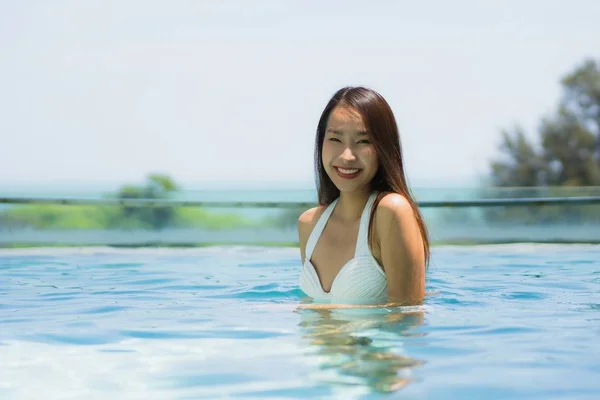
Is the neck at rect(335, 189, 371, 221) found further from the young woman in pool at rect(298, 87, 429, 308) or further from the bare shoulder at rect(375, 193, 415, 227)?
the bare shoulder at rect(375, 193, 415, 227)

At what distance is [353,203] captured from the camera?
14.5ft

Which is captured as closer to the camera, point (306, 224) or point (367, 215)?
point (367, 215)

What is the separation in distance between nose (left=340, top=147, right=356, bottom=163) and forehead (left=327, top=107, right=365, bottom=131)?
10 centimetres

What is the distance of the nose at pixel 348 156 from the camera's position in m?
4.19

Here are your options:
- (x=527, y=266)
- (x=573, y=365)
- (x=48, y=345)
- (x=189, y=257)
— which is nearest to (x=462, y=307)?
(x=573, y=365)

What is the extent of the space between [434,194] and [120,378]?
8.06 meters

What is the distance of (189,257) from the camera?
8484mm

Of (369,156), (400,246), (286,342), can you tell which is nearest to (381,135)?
(369,156)

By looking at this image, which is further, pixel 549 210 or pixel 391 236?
pixel 549 210

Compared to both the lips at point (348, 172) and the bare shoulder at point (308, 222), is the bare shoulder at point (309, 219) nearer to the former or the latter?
the bare shoulder at point (308, 222)

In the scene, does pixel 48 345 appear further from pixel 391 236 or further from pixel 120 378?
pixel 391 236

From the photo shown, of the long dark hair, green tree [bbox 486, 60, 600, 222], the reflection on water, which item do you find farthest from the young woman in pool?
green tree [bbox 486, 60, 600, 222]

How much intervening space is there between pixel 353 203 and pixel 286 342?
959 millimetres

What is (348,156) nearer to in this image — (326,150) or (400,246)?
(326,150)
